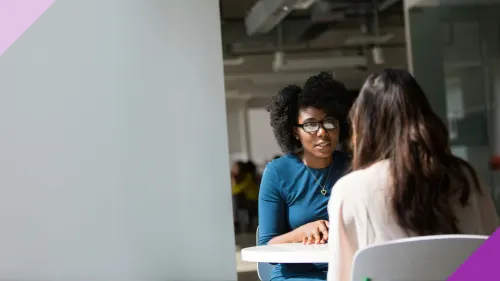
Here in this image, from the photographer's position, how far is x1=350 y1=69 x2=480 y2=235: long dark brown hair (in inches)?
72.2

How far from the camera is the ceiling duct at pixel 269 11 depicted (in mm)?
6320

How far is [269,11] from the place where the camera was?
21.9 ft

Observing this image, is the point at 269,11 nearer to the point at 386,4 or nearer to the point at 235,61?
the point at 386,4

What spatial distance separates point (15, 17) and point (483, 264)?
2254 mm

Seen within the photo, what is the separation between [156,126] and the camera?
313cm

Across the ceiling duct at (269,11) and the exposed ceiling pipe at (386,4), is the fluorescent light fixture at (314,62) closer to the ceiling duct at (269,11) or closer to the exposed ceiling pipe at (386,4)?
the exposed ceiling pipe at (386,4)

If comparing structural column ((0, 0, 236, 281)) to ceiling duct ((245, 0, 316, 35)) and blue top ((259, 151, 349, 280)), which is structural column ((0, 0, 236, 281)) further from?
ceiling duct ((245, 0, 316, 35))

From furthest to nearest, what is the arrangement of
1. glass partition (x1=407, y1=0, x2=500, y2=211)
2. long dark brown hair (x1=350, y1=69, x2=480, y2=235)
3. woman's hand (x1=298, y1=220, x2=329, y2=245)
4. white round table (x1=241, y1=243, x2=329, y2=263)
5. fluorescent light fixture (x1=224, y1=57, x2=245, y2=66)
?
fluorescent light fixture (x1=224, y1=57, x2=245, y2=66), glass partition (x1=407, y1=0, x2=500, y2=211), woman's hand (x1=298, y1=220, x2=329, y2=245), white round table (x1=241, y1=243, x2=329, y2=263), long dark brown hair (x1=350, y1=69, x2=480, y2=235)

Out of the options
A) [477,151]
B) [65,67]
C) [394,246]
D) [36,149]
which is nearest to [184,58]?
[65,67]

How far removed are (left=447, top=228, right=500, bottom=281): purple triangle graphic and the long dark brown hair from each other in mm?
108

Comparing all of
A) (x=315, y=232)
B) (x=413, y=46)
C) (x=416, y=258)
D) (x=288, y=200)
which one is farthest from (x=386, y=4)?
(x=416, y=258)

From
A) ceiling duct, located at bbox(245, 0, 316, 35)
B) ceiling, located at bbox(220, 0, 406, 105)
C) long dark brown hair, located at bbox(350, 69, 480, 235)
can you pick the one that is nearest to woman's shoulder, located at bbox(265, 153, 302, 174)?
long dark brown hair, located at bbox(350, 69, 480, 235)

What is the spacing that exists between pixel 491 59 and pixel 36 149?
4739 mm

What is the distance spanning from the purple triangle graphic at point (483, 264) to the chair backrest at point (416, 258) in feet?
0.10
